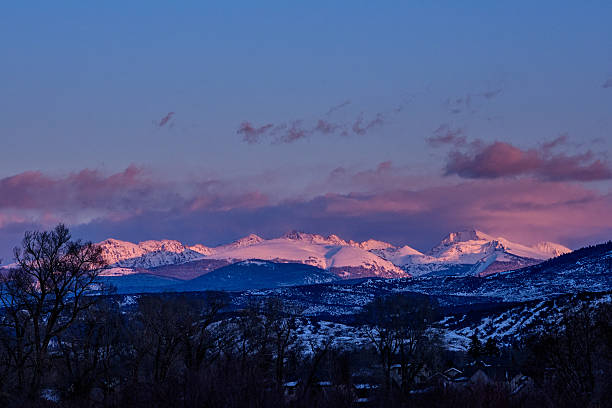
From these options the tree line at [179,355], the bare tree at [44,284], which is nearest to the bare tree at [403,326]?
the tree line at [179,355]

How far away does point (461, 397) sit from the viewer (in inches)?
1531

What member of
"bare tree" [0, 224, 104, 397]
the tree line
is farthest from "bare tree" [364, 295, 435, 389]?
"bare tree" [0, 224, 104, 397]

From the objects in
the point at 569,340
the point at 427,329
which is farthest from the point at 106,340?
the point at 427,329

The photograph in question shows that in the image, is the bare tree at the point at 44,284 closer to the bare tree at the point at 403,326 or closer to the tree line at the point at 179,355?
the tree line at the point at 179,355

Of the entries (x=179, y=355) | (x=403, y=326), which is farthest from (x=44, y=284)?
(x=403, y=326)

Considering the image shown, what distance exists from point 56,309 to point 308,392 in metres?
27.3

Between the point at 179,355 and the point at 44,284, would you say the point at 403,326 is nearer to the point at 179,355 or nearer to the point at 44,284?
the point at 179,355

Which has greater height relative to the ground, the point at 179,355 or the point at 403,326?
the point at 403,326

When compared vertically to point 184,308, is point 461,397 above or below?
below

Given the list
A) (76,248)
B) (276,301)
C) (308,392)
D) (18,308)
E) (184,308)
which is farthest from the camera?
(276,301)

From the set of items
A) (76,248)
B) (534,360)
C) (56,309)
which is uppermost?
(76,248)

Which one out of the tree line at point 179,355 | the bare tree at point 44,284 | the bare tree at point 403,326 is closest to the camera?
the tree line at point 179,355

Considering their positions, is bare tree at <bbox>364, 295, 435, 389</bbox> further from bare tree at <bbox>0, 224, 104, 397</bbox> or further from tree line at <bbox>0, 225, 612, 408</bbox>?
bare tree at <bbox>0, 224, 104, 397</bbox>

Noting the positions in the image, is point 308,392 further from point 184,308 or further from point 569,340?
point 184,308
